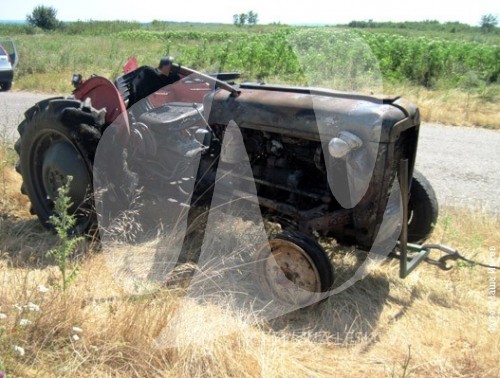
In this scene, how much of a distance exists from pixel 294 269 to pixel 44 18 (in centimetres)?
5693

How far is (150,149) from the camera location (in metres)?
3.98

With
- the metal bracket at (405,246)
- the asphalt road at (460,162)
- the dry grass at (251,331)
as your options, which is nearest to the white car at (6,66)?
the asphalt road at (460,162)

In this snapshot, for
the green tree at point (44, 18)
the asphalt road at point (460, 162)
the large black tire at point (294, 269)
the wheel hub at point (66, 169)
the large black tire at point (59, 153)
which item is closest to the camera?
the large black tire at point (294, 269)

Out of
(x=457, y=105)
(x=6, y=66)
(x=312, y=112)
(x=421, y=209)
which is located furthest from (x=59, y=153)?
(x=6, y=66)

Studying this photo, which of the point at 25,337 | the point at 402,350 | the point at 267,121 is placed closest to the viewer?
the point at 25,337

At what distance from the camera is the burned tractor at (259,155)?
3.09 metres

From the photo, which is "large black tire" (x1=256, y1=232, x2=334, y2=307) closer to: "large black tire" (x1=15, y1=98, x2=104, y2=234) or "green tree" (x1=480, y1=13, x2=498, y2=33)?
"large black tire" (x1=15, y1=98, x2=104, y2=234)

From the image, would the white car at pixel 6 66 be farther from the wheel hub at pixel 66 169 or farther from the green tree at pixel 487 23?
the green tree at pixel 487 23

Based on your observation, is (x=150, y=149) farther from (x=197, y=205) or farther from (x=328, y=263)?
(x=328, y=263)

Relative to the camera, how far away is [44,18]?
174 feet

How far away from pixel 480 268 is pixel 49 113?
335 cm

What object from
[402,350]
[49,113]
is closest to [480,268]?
[402,350]

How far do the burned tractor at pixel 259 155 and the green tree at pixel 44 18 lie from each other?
5422cm

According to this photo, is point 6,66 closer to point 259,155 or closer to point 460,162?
point 460,162
